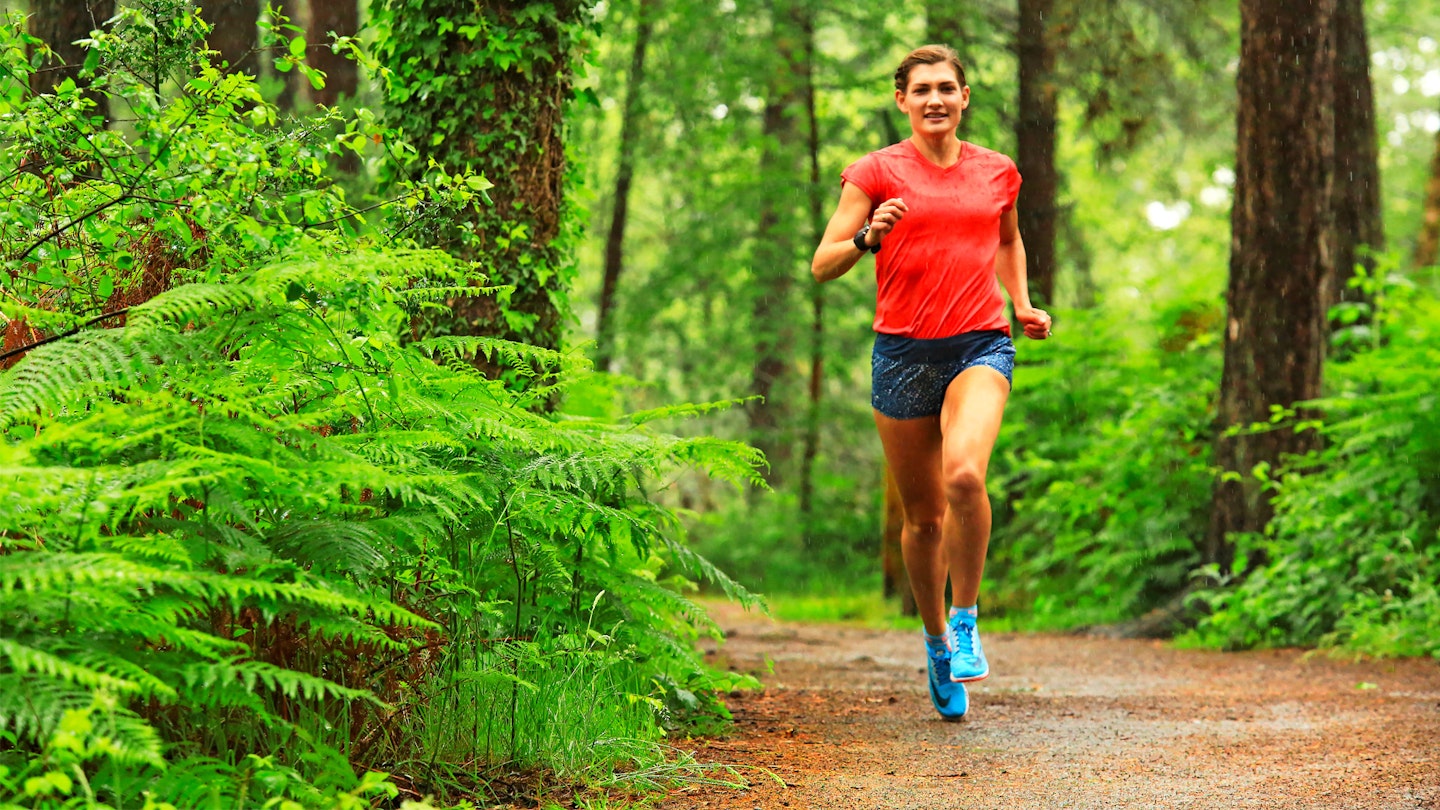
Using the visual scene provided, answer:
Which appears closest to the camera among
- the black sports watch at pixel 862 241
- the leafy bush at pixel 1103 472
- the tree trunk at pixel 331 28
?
the black sports watch at pixel 862 241

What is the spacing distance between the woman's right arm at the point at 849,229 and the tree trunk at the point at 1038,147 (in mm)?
9120

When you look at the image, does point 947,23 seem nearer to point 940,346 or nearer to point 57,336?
point 940,346

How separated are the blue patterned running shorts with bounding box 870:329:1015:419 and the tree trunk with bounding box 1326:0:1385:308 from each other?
27.8 feet

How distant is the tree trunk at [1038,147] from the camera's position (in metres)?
14.0

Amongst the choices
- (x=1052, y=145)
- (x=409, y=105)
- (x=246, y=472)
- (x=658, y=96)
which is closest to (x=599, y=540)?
(x=246, y=472)

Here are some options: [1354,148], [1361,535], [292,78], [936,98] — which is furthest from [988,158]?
[292,78]

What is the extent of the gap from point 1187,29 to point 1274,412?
27.4 feet

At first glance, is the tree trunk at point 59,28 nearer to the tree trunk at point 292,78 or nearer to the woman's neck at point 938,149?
the woman's neck at point 938,149

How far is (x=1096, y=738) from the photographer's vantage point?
15.6ft

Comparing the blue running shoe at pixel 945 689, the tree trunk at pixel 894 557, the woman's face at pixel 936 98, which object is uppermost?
the woman's face at pixel 936 98

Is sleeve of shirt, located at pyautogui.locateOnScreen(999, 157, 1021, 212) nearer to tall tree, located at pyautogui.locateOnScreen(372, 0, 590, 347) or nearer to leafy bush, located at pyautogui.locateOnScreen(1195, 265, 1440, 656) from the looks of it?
tall tree, located at pyautogui.locateOnScreen(372, 0, 590, 347)

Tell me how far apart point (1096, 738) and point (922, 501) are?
3.83 feet

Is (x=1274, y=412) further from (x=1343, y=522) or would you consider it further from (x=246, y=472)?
(x=246, y=472)

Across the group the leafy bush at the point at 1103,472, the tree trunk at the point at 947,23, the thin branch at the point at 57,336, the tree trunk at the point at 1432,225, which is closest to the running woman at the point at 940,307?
the thin branch at the point at 57,336
